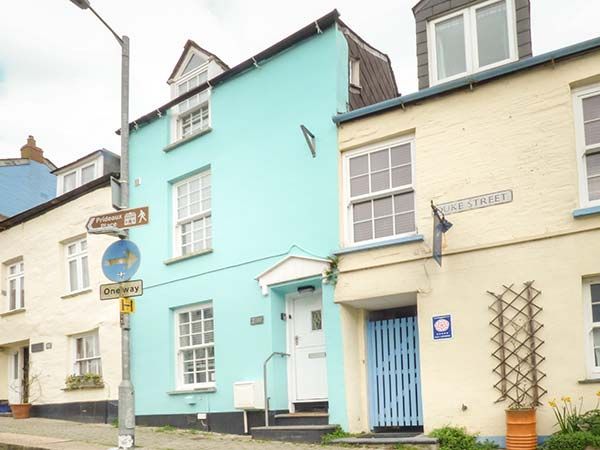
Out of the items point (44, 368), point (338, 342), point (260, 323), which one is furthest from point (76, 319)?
point (338, 342)

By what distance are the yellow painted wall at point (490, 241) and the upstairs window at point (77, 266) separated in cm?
902

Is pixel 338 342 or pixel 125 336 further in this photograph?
pixel 338 342

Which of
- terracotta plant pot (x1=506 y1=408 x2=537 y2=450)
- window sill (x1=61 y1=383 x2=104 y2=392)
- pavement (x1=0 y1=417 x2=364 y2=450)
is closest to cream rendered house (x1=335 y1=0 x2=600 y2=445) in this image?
terracotta plant pot (x1=506 y1=408 x2=537 y2=450)

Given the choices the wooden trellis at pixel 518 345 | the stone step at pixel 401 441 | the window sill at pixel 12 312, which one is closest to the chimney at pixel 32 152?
the window sill at pixel 12 312

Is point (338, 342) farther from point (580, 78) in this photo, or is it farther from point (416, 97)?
point (580, 78)

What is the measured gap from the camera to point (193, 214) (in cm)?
1641

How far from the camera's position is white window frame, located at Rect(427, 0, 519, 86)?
12312 mm

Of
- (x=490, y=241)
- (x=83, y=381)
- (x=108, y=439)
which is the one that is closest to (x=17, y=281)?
(x=83, y=381)

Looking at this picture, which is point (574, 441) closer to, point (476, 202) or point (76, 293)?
point (476, 202)

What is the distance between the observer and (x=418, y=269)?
1212 cm

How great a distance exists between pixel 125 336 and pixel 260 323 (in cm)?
400

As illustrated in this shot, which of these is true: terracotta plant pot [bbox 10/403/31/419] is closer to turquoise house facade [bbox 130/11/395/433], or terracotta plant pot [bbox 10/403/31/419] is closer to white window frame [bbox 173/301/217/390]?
turquoise house facade [bbox 130/11/395/433]

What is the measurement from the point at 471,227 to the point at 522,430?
123 inches

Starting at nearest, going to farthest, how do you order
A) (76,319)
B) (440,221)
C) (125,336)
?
(125,336) → (440,221) → (76,319)
